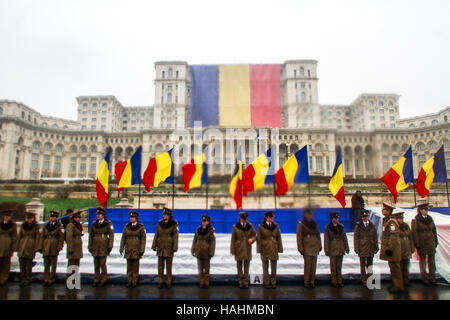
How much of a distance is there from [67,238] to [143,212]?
684 centimetres

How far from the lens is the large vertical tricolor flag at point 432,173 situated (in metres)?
12.7

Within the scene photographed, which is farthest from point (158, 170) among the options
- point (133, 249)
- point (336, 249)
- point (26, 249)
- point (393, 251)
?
point (393, 251)

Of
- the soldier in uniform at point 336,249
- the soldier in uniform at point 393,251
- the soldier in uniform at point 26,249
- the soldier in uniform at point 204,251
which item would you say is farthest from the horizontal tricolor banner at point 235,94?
the soldier in uniform at point 26,249

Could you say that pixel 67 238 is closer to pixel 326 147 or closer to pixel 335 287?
pixel 335 287

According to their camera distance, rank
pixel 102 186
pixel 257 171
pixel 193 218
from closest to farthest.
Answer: pixel 102 186 < pixel 257 171 < pixel 193 218

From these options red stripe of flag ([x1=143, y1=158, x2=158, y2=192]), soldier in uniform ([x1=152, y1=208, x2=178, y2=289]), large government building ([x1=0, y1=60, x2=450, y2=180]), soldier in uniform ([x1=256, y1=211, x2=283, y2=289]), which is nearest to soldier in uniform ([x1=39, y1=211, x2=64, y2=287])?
soldier in uniform ([x1=152, y1=208, x2=178, y2=289])

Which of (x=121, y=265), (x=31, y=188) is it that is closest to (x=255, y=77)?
(x=31, y=188)

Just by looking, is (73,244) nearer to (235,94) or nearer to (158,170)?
(158,170)

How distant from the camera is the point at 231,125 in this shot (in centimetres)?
4797

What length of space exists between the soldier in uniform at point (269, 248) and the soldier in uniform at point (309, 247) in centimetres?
48

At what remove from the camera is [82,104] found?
75312mm

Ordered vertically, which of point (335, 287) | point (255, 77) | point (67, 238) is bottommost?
point (335, 287)

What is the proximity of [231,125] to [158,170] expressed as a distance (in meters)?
36.3

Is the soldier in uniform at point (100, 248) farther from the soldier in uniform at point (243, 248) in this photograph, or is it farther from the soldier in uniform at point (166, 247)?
the soldier in uniform at point (243, 248)
